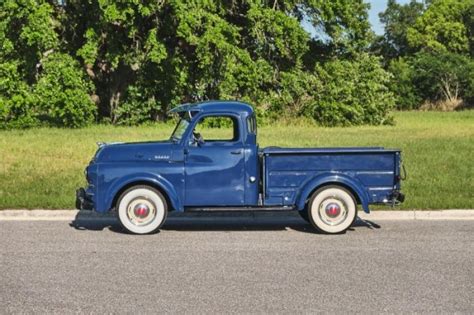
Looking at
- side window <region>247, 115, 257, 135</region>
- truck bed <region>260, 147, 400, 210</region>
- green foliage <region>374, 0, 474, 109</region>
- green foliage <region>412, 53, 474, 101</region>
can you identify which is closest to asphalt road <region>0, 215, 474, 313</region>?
truck bed <region>260, 147, 400, 210</region>

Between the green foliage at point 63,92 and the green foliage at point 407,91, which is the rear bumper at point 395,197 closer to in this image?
the green foliage at point 63,92

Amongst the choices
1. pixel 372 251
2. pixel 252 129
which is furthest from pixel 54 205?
pixel 372 251

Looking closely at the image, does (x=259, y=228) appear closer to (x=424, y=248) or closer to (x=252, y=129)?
(x=252, y=129)

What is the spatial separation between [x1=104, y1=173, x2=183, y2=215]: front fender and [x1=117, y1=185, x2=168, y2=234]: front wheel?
0.11 meters

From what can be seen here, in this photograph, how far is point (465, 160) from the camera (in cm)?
1672

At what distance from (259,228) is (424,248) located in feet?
8.08

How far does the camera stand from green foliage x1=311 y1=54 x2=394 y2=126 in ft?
113

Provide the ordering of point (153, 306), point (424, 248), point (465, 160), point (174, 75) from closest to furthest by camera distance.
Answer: point (153, 306) < point (424, 248) < point (465, 160) < point (174, 75)

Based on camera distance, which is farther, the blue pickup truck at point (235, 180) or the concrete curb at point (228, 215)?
the concrete curb at point (228, 215)

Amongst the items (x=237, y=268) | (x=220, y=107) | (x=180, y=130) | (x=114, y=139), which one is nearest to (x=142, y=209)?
(x=180, y=130)

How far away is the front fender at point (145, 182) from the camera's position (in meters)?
8.95

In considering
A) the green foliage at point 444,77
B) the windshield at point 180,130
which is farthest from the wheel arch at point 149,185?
the green foliage at point 444,77

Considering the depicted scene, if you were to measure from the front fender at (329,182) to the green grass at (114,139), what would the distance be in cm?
200

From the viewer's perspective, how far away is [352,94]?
1380 inches
